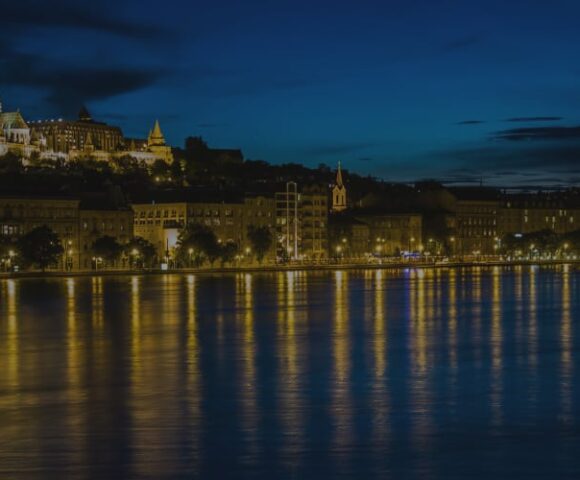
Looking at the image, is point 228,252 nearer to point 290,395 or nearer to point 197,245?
point 197,245

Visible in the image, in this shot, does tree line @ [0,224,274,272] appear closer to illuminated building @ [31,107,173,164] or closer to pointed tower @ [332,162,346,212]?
pointed tower @ [332,162,346,212]

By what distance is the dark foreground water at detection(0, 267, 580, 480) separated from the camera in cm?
1411

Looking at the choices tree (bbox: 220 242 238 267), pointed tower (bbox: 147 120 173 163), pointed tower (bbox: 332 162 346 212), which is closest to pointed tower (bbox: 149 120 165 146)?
pointed tower (bbox: 147 120 173 163)

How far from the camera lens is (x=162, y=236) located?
9775 cm

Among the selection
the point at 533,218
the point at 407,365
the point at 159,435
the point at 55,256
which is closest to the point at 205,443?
the point at 159,435

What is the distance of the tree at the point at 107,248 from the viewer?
290 feet

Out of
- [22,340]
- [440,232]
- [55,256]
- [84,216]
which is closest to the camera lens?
[22,340]

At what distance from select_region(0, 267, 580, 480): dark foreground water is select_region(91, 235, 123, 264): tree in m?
48.5

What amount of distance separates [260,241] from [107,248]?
17.1 meters

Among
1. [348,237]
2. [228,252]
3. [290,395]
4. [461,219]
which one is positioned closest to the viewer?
[290,395]

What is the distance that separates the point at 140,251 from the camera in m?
91.0

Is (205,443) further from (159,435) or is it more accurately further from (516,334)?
(516,334)

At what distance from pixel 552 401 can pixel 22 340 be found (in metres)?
16.3

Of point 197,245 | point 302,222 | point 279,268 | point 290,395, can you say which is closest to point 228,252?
point 197,245
